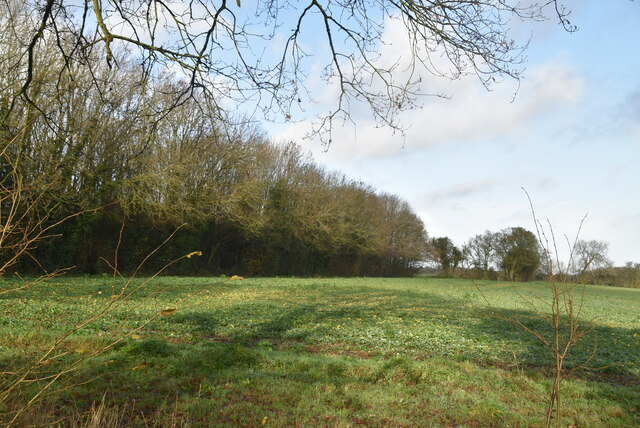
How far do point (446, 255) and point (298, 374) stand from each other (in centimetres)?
6140

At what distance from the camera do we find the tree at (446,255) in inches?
2506

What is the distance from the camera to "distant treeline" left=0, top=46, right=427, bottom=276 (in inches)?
743

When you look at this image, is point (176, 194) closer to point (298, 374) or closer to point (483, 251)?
point (298, 374)

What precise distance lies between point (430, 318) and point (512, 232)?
177 feet

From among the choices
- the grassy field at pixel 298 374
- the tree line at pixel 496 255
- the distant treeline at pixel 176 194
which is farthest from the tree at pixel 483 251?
the grassy field at pixel 298 374

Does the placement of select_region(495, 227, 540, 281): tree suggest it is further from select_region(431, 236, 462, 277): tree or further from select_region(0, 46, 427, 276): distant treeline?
select_region(0, 46, 427, 276): distant treeline

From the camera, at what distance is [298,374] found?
21.1 ft

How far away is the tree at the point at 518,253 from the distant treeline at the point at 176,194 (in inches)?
918

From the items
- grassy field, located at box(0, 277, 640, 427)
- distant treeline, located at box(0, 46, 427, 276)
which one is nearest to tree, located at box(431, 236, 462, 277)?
distant treeline, located at box(0, 46, 427, 276)

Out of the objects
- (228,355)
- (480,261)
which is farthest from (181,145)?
(480,261)

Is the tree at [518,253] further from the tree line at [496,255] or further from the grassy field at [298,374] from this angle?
the grassy field at [298,374]

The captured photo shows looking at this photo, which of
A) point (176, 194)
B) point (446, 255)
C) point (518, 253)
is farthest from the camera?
point (446, 255)

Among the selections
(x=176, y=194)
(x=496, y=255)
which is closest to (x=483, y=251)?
(x=496, y=255)

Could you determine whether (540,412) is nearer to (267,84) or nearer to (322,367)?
(322,367)
